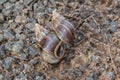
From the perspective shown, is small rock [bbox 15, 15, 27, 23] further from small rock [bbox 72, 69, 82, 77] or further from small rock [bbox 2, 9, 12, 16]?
small rock [bbox 72, 69, 82, 77]

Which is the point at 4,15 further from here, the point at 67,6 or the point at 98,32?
the point at 98,32

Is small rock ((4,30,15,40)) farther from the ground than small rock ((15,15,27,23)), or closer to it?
closer to it

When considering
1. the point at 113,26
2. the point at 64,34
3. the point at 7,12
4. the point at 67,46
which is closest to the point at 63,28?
the point at 64,34

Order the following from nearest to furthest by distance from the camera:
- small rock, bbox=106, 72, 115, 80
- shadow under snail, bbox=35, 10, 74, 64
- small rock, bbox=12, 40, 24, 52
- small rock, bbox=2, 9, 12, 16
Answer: small rock, bbox=106, 72, 115, 80 → shadow under snail, bbox=35, 10, 74, 64 → small rock, bbox=12, 40, 24, 52 → small rock, bbox=2, 9, 12, 16

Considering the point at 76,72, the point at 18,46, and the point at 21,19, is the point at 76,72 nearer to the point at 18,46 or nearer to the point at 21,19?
the point at 18,46

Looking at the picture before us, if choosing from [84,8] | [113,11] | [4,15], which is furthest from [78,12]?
[4,15]

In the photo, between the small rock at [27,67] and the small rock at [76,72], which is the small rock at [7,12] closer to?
the small rock at [27,67]

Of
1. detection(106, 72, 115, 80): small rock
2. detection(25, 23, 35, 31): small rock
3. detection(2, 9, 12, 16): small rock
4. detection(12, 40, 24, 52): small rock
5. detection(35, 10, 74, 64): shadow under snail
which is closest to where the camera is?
detection(106, 72, 115, 80): small rock

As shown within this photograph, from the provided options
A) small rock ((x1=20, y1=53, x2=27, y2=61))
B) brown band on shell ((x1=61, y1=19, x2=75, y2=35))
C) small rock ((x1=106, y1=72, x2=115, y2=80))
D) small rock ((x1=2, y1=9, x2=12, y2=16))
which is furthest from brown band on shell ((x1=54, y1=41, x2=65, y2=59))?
small rock ((x1=2, y1=9, x2=12, y2=16))
